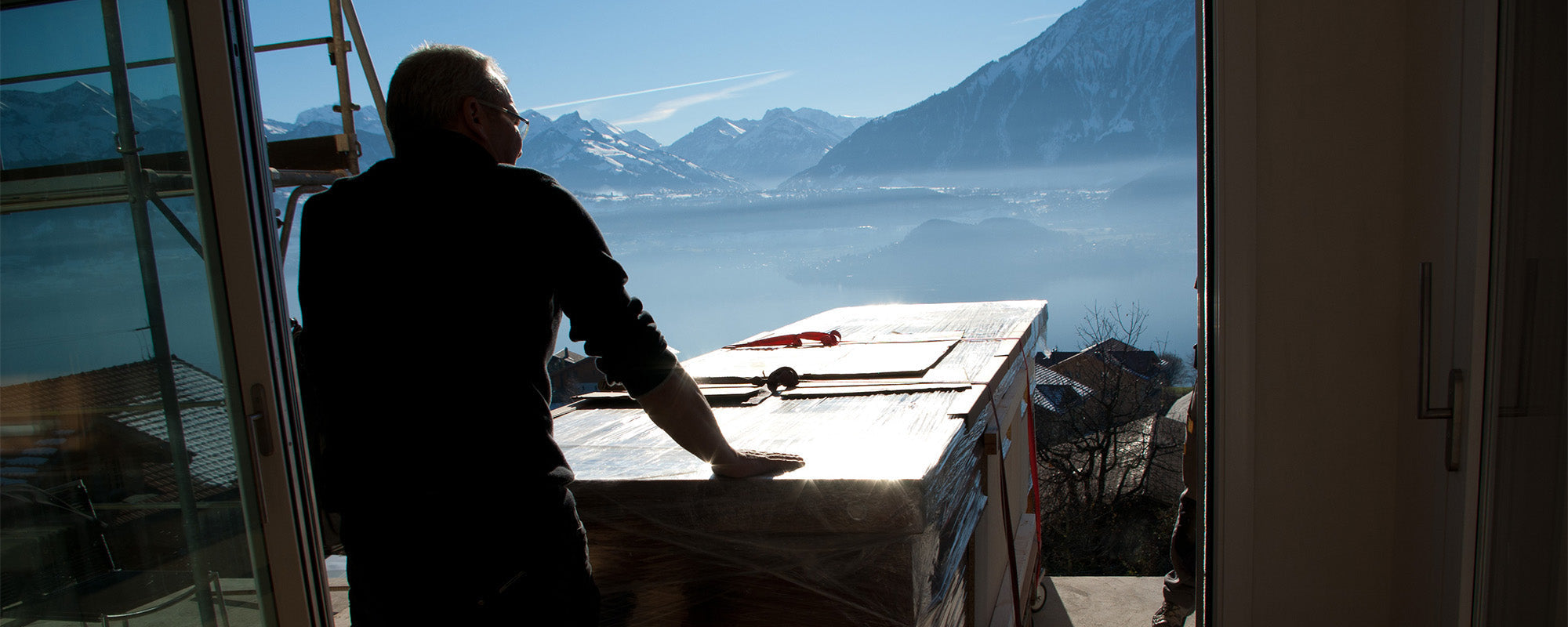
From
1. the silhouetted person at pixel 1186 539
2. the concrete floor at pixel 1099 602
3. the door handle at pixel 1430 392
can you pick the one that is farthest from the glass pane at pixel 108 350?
the concrete floor at pixel 1099 602

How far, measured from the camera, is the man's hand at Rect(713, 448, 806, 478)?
1.57m

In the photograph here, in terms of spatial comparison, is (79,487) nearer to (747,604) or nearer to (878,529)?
(747,604)

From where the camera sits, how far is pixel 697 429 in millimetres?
1530

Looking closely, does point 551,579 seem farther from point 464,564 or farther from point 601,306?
point 601,306

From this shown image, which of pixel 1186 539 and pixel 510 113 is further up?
pixel 510 113

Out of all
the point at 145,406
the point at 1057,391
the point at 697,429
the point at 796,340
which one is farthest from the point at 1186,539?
the point at 1057,391

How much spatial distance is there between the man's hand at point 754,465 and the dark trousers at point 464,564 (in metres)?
0.30

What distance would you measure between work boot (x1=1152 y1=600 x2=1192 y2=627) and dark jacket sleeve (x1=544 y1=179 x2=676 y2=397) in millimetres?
2889

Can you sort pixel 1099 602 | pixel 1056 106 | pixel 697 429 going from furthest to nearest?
A: 1. pixel 1056 106
2. pixel 1099 602
3. pixel 697 429

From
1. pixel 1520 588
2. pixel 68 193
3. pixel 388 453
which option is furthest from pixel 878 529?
pixel 68 193

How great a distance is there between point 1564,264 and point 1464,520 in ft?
1.78

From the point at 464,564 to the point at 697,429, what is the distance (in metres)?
0.42

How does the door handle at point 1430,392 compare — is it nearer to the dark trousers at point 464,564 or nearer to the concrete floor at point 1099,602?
the dark trousers at point 464,564

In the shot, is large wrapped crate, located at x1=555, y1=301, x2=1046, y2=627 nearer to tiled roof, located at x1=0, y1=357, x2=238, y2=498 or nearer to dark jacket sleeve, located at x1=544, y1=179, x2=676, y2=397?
dark jacket sleeve, located at x1=544, y1=179, x2=676, y2=397
